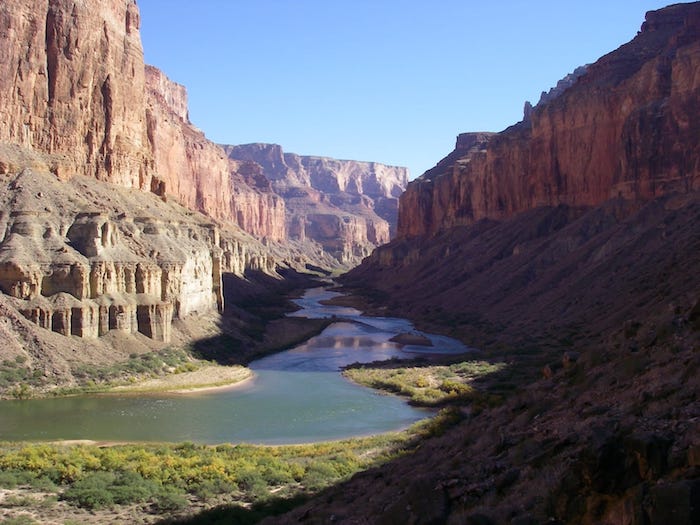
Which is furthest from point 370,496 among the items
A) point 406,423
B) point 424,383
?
point 424,383

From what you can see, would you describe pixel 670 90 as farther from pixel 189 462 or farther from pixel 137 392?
pixel 189 462

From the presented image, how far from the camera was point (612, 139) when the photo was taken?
7750cm

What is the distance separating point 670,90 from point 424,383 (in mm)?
41084

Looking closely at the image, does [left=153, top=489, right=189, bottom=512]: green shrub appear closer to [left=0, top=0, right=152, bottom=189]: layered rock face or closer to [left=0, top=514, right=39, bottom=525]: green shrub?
[left=0, top=514, right=39, bottom=525]: green shrub

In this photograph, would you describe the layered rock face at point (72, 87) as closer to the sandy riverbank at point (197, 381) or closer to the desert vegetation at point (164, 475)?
the sandy riverbank at point (197, 381)

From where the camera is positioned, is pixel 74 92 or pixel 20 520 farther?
pixel 74 92

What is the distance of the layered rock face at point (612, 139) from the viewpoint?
210ft

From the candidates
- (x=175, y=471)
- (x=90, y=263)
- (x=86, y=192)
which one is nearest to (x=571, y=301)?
(x=90, y=263)

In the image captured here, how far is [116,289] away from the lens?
50.8m

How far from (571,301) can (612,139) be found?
1033 inches

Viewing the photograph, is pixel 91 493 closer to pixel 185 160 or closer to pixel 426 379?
pixel 426 379

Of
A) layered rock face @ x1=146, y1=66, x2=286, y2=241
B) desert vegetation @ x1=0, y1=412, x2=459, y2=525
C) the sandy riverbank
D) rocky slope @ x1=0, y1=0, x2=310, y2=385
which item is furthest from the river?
layered rock face @ x1=146, y1=66, x2=286, y2=241

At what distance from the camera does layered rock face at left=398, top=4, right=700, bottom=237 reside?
63969mm

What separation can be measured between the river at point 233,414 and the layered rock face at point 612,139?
115 feet
